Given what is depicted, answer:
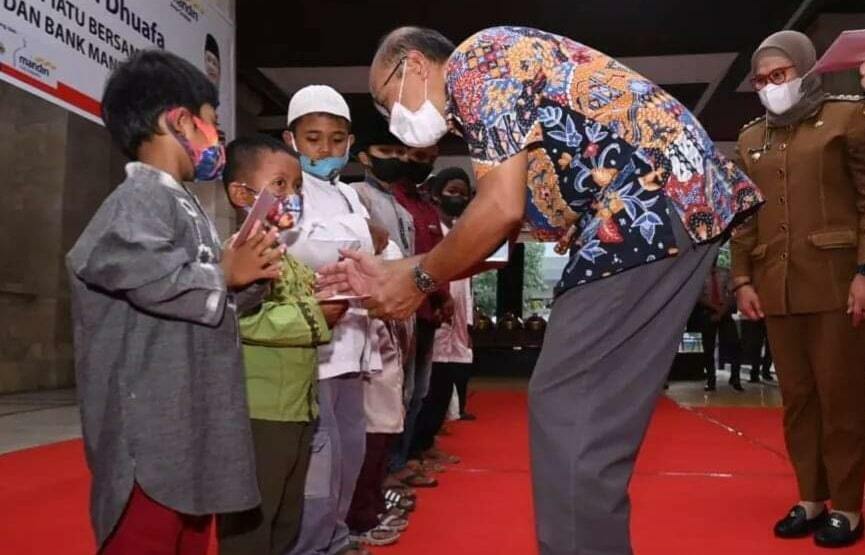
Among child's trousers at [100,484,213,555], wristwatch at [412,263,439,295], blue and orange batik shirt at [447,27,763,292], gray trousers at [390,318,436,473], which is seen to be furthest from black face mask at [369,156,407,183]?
child's trousers at [100,484,213,555]

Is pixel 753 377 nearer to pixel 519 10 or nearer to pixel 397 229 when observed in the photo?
pixel 519 10

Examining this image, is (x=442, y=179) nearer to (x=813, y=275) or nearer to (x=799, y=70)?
(x=799, y=70)

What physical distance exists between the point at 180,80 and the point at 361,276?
1.61ft

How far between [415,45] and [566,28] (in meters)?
6.87

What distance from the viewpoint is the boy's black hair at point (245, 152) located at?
198cm

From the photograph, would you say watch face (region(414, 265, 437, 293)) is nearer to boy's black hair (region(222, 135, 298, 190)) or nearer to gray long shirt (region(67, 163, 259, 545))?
gray long shirt (region(67, 163, 259, 545))

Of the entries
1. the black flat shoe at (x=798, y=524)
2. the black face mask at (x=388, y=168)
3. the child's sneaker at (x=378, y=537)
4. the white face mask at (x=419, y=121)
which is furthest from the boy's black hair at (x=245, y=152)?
the black flat shoe at (x=798, y=524)

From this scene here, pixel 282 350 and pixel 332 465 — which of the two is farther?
pixel 332 465

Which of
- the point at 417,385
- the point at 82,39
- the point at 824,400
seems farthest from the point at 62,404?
the point at 824,400

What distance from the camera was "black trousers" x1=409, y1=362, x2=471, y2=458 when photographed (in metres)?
3.98

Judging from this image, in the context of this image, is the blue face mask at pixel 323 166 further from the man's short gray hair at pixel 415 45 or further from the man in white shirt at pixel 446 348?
the man in white shirt at pixel 446 348

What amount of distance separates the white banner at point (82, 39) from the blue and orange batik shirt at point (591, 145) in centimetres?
163

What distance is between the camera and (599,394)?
4.51 feet

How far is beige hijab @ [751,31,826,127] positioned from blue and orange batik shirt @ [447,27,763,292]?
1450 millimetres
